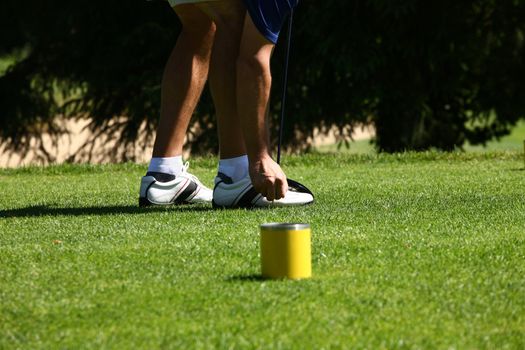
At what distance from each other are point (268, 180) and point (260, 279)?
166 centimetres

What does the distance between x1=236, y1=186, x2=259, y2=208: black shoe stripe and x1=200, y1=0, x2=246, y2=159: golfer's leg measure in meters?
0.31

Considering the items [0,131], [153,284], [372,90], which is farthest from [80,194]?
[0,131]

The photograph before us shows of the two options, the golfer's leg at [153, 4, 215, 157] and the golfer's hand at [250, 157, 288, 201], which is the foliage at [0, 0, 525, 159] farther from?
the golfer's hand at [250, 157, 288, 201]

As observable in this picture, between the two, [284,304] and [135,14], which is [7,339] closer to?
[284,304]

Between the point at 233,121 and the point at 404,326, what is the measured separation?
2.69m

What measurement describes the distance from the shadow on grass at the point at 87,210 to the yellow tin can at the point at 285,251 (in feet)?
6.02

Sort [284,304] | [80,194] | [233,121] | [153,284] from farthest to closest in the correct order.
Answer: [80,194] < [233,121] < [153,284] < [284,304]

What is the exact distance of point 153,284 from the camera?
3066mm

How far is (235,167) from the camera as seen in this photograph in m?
5.09

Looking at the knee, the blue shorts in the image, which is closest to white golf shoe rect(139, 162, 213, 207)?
the knee

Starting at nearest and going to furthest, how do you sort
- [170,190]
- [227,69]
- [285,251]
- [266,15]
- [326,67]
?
[285,251] → [266,15] → [227,69] → [170,190] → [326,67]

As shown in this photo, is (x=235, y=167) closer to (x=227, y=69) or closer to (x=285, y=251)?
(x=227, y=69)

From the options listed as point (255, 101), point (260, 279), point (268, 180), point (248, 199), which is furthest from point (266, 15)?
point (260, 279)

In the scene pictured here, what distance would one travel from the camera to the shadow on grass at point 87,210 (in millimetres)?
4824
